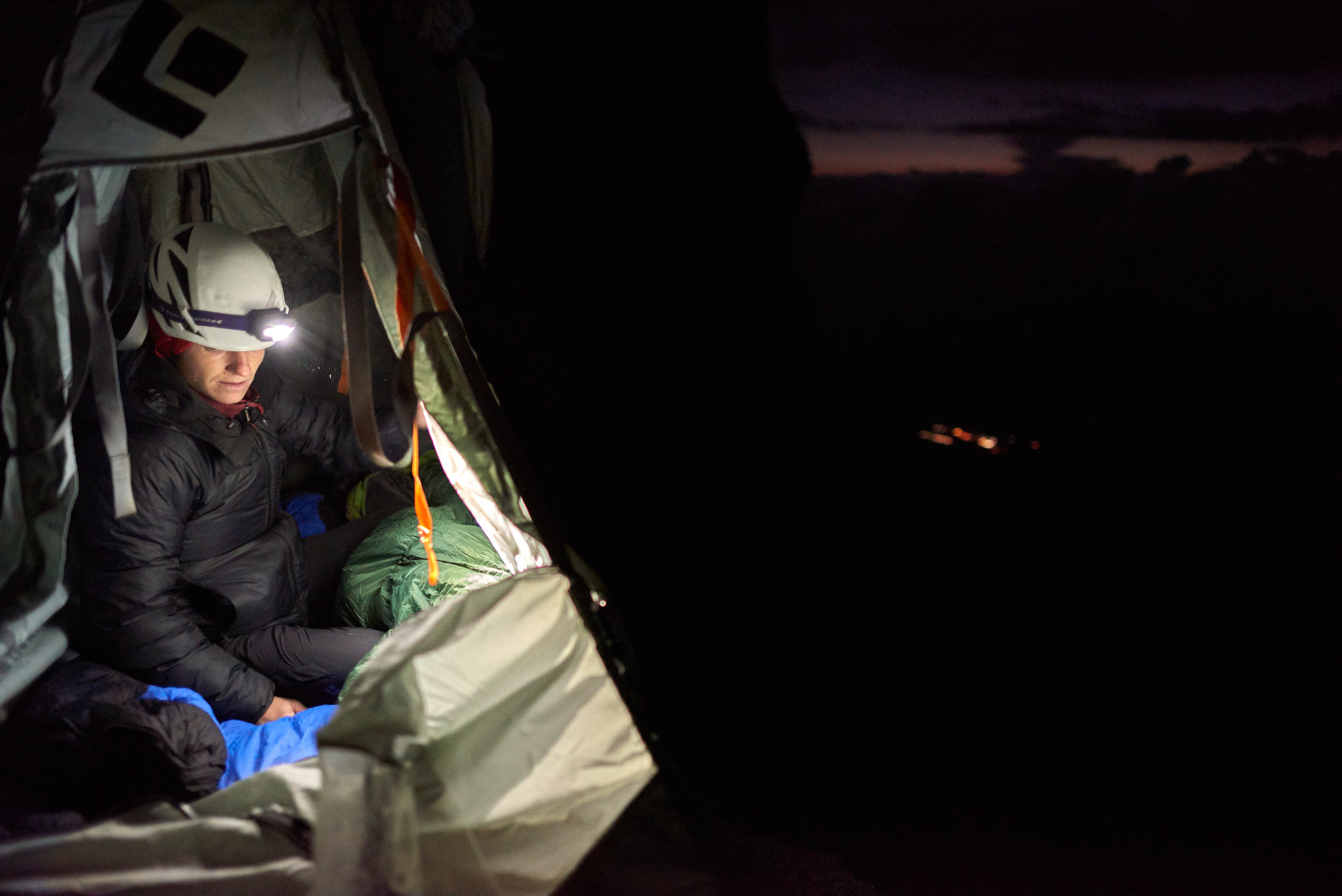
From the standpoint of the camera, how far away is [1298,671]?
369cm

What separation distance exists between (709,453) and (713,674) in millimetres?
1065

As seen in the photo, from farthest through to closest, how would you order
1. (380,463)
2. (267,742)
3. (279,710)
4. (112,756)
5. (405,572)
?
(405,572) → (279,710) → (267,742) → (380,463) → (112,756)

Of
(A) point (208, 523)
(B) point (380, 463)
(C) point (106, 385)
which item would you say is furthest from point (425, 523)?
(C) point (106, 385)

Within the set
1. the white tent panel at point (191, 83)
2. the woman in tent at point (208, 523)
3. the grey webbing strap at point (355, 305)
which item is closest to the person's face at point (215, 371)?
the woman in tent at point (208, 523)

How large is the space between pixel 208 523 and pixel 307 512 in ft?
2.54

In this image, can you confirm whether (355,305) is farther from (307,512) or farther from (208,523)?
(307,512)

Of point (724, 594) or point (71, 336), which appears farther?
point (724, 594)

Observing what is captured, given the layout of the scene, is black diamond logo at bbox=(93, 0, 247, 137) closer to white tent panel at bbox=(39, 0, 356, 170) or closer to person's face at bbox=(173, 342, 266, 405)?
white tent panel at bbox=(39, 0, 356, 170)

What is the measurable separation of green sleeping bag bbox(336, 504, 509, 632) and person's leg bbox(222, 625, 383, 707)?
0.44 feet

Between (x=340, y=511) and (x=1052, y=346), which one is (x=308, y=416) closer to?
(x=340, y=511)

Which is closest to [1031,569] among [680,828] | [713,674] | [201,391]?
[713,674]

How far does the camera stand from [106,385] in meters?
1.87

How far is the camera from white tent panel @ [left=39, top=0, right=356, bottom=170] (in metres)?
1.59

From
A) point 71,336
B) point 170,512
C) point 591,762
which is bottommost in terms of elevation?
point 591,762
